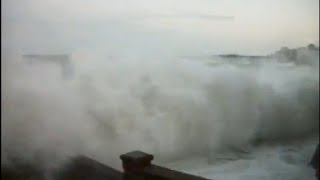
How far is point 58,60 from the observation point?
131cm

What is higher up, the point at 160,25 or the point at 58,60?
the point at 160,25

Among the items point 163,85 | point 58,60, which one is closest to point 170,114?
point 163,85

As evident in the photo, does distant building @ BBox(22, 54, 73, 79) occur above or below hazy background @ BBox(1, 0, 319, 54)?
below

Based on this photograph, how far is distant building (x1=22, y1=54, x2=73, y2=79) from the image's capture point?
1279 mm

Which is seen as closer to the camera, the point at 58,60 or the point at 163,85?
the point at 58,60

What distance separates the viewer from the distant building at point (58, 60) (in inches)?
50.4

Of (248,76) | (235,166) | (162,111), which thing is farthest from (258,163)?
(162,111)

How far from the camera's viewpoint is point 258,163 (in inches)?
63.4

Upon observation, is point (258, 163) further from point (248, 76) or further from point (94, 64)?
point (94, 64)

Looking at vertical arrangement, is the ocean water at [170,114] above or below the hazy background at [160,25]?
below

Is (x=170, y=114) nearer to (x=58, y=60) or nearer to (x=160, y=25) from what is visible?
(x=160, y=25)

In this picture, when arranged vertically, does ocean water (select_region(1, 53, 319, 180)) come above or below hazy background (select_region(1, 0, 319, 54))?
below

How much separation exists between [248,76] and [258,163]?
30 centimetres

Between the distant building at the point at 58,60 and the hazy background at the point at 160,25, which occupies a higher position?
the hazy background at the point at 160,25
